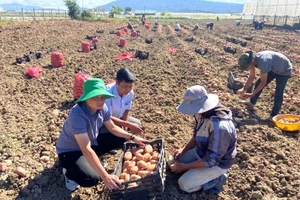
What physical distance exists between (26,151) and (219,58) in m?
8.93

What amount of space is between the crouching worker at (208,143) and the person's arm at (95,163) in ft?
3.13

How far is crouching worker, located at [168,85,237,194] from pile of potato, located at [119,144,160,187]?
0.29 meters

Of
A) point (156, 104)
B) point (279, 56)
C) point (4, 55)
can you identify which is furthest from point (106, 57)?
point (279, 56)

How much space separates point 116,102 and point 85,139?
125 centimetres

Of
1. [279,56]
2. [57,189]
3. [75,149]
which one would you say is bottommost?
[57,189]

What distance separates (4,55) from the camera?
11352 millimetres

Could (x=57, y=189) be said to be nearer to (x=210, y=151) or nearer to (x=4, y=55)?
(x=210, y=151)

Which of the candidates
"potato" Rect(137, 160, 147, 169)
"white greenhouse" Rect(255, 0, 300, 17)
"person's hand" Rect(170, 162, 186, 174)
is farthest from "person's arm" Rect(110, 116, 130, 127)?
"white greenhouse" Rect(255, 0, 300, 17)

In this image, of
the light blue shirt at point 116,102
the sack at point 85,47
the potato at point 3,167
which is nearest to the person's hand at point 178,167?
the light blue shirt at point 116,102

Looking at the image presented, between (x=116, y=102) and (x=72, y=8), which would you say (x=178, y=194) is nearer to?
(x=116, y=102)

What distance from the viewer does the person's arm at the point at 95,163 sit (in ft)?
9.84

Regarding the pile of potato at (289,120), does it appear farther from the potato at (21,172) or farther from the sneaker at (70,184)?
the potato at (21,172)

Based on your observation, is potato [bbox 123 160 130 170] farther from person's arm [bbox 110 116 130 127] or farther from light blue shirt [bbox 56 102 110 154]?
person's arm [bbox 110 116 130 127]

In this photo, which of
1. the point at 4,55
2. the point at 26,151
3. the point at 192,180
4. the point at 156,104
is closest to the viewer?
the point at 192,180
